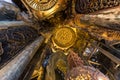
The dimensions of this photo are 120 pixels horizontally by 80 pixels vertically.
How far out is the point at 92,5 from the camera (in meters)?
2.78

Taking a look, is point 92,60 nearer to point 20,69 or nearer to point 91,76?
point 91,76

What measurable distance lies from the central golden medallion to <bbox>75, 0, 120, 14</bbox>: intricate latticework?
1.70ft

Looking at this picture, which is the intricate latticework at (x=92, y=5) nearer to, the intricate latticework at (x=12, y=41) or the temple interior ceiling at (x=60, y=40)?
the temple interior ceiling at (x=60, y=40)

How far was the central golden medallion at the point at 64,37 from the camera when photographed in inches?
144

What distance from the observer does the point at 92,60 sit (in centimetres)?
334

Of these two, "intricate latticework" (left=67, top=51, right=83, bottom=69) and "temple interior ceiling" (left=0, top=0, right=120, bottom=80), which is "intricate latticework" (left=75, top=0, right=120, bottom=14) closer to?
"temple interior ceiling" (left=0, top=0, right=120, bottom=80)

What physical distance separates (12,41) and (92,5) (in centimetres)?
101

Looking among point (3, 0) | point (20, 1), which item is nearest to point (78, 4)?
point (20, 1)

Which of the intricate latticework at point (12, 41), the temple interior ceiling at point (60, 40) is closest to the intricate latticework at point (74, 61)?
the temple interior ceiling at point (60, 40)

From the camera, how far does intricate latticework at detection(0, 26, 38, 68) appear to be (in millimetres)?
2120

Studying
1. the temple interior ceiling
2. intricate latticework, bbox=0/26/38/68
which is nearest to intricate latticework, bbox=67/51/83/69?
the temple interior ceiling

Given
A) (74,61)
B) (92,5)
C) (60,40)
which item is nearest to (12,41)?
(74,61)

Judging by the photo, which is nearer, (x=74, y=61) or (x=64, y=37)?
(x=74, y=61)

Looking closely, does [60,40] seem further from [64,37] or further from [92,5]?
[92,5]
